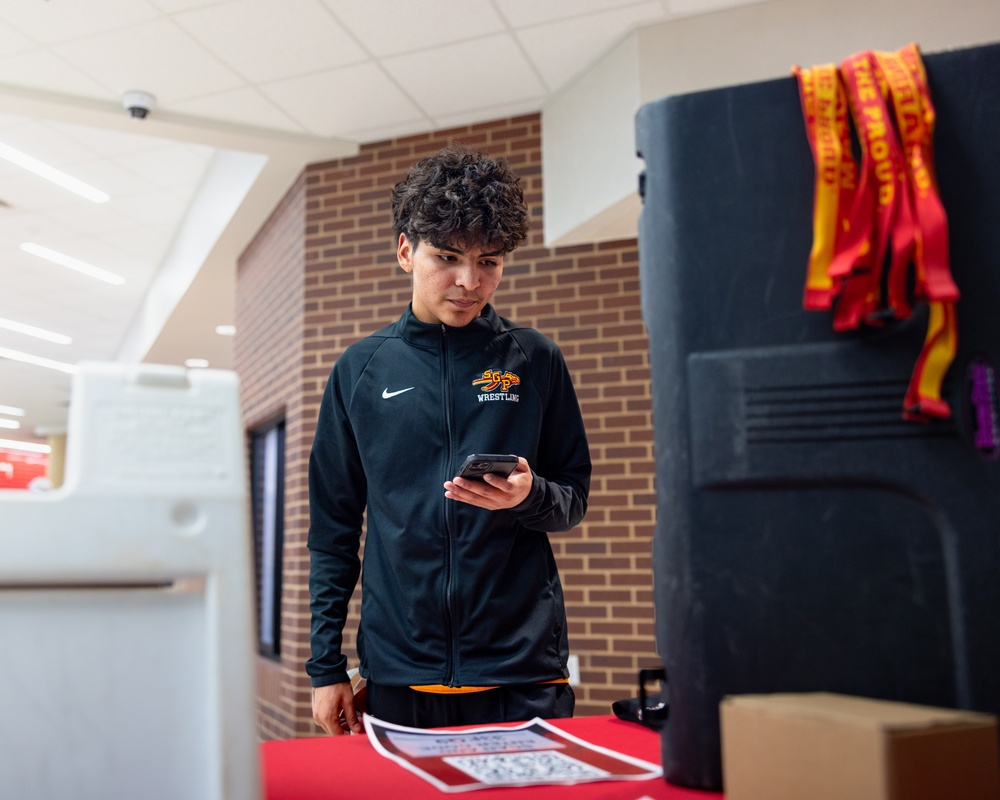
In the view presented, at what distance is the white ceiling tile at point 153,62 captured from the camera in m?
3.90

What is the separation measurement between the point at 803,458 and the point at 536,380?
0.90m

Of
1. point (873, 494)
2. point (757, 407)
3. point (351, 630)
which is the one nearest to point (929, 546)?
point (873, 494)

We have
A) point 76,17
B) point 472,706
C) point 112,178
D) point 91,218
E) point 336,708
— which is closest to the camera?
point 472,706

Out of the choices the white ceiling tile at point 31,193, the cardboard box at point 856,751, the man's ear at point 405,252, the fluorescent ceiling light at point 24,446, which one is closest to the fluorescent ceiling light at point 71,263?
the white ceiling tile at point 31,193

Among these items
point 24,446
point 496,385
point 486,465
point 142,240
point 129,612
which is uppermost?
point 142,240

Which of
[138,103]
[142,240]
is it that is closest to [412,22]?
[138,103]

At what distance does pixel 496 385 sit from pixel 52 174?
16.8 ft

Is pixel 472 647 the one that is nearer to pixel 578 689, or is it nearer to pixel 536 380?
pixel 536 380

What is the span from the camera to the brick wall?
4.29 meters

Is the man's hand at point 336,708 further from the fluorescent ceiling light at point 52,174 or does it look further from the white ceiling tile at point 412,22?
the fluorescent ceiling light at point 52,174

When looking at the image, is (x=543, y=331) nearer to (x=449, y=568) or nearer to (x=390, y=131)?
(x=390, y=131)

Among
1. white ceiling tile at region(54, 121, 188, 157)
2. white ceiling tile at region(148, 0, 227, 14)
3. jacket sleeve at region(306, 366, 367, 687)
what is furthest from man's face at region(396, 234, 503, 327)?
white ceiling tile at region(54, 121, 188, 157)

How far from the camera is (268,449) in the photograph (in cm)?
620

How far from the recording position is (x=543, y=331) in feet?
15.2
